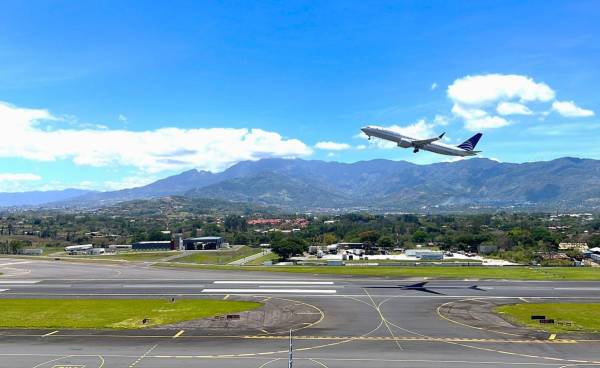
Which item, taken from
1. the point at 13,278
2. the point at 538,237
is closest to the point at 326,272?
the point at 13,278

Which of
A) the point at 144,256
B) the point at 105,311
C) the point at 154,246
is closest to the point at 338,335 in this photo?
the point at 105,311

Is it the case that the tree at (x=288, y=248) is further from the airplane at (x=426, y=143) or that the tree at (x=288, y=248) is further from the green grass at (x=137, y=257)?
the airplane at (x=426, y=143)

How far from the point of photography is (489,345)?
42156 mm

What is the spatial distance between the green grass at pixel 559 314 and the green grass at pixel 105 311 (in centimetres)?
3259

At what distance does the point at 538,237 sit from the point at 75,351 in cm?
15968

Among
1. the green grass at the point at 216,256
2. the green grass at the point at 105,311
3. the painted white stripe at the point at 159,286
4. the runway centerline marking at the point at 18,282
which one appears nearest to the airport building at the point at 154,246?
the green grass at the point at 216,256

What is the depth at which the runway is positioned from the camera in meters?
38.0

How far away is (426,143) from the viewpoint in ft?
280

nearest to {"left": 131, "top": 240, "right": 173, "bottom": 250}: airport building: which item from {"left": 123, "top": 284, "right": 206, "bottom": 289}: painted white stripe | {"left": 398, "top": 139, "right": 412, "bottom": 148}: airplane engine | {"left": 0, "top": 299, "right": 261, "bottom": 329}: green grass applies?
{"left": 123, "top": 284, "right": 206, "bottom": 289}: painted white stripe

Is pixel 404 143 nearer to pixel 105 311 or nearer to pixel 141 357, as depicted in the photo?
pixel 105 311

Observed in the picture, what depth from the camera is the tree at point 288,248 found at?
444ft

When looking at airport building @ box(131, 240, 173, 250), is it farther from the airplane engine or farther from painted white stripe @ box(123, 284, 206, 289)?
the airplane engine

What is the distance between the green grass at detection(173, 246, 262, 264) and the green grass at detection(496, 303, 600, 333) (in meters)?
86.5

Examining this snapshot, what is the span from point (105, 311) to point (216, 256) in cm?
8271
